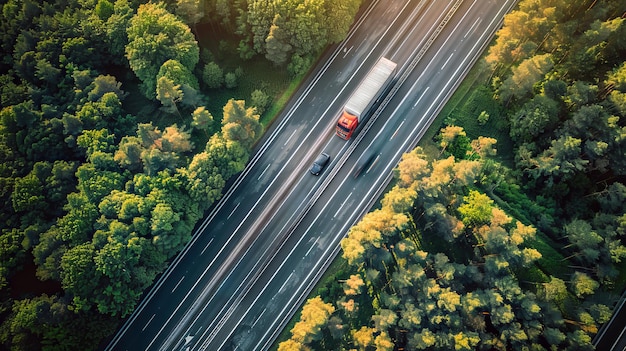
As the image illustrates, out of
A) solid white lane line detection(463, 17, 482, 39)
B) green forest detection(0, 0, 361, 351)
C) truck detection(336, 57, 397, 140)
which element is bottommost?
green forest detection(0, 0, 361, 351)

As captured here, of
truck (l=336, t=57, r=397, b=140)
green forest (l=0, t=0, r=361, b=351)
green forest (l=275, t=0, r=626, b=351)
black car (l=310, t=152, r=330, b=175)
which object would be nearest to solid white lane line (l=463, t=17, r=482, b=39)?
green forest (l=275, t=0, r=626, b=351)

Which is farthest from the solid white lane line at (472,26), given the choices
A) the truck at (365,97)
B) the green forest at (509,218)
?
the truck at (365,97)

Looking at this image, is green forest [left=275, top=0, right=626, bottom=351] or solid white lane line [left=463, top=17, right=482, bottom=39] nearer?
green forest [left=275, top=0, right=626, bottom=351]

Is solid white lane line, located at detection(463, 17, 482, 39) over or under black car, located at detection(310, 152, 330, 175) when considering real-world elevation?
over

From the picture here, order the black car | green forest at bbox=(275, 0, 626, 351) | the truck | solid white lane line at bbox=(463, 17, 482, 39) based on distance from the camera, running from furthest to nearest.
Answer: solid white lane line at bbox=(463, 17, 482, 39) → the black car → the truck → green forest at bbox=(275, 0, 626, 351)

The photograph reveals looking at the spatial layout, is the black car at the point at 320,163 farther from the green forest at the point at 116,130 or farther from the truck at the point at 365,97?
the green forest at the point at 116,130

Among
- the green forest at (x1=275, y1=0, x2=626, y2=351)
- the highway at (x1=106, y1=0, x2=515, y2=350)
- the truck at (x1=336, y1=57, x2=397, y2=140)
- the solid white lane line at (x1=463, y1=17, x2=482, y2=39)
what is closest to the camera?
the green forest at (x1=275, y1=0, x2=626, y2=351)

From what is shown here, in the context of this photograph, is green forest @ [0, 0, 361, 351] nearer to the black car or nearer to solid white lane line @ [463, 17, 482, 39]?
the black car

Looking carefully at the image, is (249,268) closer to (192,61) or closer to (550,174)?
(192,61)
